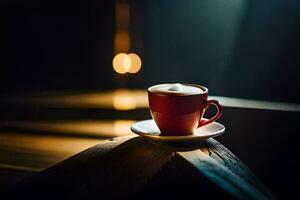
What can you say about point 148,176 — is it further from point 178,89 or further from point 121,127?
point 121,127

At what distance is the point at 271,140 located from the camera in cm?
119

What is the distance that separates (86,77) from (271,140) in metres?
1.27

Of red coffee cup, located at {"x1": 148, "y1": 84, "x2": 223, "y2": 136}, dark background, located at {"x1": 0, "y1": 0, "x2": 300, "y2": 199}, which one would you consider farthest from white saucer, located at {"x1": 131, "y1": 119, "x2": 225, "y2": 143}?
dark background, located at {"x1": 0, "y1": 0, "x2": 300, "y2": 199}

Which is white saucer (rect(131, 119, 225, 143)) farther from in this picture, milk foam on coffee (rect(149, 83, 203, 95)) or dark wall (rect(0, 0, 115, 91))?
dark wall (rect(0, 0, 115, 91))

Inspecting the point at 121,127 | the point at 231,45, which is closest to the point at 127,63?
the point at 121,127

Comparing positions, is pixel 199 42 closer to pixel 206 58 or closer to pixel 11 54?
pixel 206 58

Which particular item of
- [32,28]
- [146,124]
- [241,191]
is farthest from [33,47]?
[241,191]

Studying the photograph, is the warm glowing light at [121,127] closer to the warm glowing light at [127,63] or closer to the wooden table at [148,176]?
the warm glowing light at [127,63]

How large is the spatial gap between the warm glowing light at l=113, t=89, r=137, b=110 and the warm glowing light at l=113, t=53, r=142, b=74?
126mm

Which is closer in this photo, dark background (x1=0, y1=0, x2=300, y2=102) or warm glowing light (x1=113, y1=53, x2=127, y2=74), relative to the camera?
dark background (x1=0, y1=0, x2=300, y2=102)

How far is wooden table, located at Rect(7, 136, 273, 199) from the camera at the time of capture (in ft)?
2.24

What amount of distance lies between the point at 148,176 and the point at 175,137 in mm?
124

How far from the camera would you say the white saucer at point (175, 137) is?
2.63ft

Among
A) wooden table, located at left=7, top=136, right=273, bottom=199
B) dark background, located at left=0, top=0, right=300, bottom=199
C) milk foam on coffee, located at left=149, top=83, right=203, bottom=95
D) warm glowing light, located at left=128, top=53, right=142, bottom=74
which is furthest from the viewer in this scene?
warm glowing light, located at left=128, top=53, right=142, bottom=74
